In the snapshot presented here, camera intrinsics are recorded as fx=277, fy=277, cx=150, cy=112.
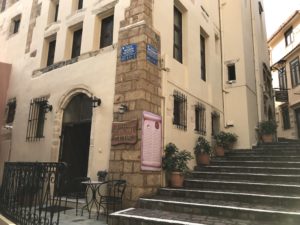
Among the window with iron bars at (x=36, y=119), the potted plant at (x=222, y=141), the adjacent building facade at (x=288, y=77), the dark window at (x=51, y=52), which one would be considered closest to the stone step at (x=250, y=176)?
the potted plant at (x=222, y=141)

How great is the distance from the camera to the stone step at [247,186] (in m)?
5.74

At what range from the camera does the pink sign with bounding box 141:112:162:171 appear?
6346mm

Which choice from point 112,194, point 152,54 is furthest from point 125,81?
point 112,194

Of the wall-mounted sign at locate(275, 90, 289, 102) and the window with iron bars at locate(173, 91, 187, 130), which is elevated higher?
the wall-mounted sign at locate(275, 90, 289, 102)

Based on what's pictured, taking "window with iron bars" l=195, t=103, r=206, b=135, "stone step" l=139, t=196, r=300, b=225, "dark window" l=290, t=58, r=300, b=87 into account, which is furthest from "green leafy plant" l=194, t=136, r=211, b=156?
"dark window" l=290, t=58, r=300, b=87

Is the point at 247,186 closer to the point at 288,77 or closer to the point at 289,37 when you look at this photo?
the point at 288,77

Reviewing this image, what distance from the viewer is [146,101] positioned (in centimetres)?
661

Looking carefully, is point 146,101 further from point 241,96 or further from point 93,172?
point 241,96

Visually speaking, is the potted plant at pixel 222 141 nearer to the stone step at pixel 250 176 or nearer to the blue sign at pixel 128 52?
the stone step at pixel 250 176

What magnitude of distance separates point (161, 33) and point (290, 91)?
44.7 feet

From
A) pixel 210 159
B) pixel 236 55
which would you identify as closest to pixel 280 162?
pixel 210 159

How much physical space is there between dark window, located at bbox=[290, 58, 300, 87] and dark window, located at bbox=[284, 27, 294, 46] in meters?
1.76

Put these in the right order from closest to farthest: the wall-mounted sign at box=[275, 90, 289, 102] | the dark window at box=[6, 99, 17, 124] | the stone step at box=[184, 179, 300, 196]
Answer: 1. the stone step at box=[184, 179, 300, 196]
2. the dark window at box=[6, 99, 17, 124]
3. the wall-mounted sign at box=[275, 90, 289, 102]

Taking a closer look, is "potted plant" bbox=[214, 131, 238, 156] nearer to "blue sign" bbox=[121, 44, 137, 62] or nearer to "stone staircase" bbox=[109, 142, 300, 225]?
"stone staircase" bbox=[109, 142, 300, 225]
